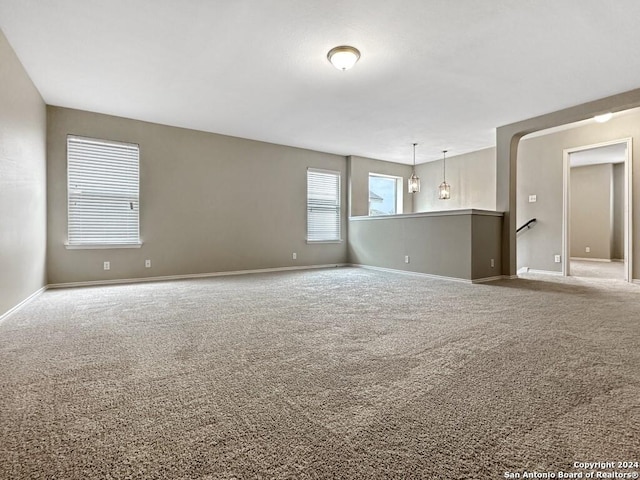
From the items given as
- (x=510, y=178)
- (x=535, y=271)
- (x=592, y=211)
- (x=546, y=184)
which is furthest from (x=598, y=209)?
(x=510, y=178)

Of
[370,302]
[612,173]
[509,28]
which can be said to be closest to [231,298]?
[370,302]

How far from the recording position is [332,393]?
1.58m

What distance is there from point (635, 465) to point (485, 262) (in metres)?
4.55

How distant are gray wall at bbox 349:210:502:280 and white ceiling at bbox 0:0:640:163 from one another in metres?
1.66

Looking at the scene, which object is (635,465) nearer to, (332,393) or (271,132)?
(332,393)

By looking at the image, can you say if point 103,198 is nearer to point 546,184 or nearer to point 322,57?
point 322,57

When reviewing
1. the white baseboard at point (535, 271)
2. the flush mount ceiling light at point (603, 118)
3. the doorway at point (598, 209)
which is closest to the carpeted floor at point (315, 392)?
the white baseboard at point (535, 271)

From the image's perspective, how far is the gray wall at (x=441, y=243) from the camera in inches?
204

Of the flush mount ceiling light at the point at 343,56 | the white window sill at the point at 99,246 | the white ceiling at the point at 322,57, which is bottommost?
the white window sill at the point at 99,246

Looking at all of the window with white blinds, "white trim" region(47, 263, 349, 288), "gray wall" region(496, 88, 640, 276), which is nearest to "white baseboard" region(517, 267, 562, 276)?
"gray wall" region(496, 88, 640, 276)

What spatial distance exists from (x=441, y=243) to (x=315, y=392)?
14.9ft

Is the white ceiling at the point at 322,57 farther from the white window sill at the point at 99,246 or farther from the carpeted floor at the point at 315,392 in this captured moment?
the carpeted floor at the point at 315,392

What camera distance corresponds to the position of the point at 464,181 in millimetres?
7680

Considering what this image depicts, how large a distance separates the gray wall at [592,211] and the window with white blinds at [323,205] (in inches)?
290
